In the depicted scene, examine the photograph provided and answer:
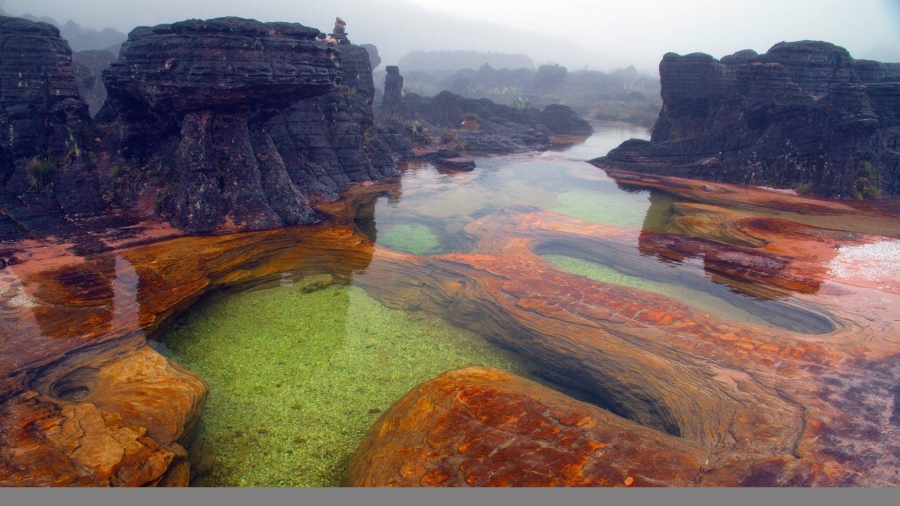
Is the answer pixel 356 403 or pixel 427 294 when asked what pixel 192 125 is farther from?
pixel 356 403

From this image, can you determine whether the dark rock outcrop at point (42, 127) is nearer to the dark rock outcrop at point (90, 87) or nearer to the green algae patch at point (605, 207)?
the dark rock outcrop at point (90, 87)

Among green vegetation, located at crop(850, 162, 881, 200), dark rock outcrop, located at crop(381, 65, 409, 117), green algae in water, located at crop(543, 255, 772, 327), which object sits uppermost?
dark rock outcrop, located at crop(381, 65, 409, 117)

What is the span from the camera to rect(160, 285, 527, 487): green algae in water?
11.8ft

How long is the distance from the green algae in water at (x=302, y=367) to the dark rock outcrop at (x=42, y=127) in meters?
4.08

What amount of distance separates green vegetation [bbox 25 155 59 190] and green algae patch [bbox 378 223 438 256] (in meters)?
5.48

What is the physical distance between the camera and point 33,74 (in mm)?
7949

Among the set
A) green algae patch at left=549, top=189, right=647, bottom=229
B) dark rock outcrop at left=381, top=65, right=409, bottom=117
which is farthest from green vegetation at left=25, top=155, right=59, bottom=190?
dark rock outcrop at left=381, top=65, right=409, bottom=117

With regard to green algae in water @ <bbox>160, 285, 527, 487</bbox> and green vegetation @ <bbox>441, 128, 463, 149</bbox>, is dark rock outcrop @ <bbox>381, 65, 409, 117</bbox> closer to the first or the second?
green vegetation @ <bbox>441, 128, 463, 149</bbox>

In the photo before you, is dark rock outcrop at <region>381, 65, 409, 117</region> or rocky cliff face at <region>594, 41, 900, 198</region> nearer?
rocky cliff face at <region>594, 41, 900, 198</region>

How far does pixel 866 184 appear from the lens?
11578 millimetres

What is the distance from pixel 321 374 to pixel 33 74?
25.9ft

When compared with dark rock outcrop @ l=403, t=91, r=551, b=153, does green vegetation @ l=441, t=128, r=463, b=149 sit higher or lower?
→ lower

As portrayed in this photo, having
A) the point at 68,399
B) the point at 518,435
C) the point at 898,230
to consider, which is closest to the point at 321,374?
the point at 68,399

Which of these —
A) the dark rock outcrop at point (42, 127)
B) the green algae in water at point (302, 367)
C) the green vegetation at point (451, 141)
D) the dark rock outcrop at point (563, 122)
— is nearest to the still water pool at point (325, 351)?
the green algae in water at point (302, 367)
